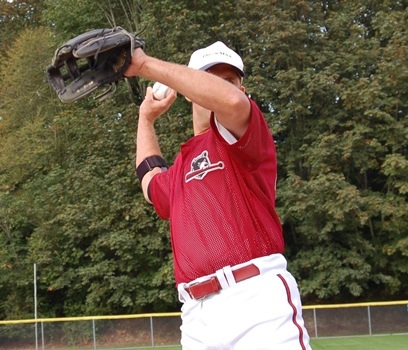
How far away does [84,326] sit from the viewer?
1692cm

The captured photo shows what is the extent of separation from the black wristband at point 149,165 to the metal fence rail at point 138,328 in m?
13.6

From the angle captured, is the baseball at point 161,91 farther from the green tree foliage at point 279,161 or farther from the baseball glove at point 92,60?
the green tree foliage at point 279,161

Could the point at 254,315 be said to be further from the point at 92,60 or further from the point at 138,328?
the point at 138,328

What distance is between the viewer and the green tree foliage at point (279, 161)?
21500mm

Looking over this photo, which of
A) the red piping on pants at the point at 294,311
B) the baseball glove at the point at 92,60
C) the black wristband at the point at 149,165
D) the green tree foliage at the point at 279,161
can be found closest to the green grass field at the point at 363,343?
the green tree foliage at the point at 279,161

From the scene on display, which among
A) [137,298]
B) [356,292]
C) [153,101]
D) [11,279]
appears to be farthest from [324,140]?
[153,101]

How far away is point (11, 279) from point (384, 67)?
14.7 metres

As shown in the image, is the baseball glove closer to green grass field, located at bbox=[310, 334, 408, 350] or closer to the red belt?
the red belt

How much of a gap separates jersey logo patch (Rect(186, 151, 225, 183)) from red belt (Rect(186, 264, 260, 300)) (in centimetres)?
45

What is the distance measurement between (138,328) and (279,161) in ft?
29.8

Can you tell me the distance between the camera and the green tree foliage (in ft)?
70.5

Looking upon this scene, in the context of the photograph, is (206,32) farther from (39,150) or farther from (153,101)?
(153,101)

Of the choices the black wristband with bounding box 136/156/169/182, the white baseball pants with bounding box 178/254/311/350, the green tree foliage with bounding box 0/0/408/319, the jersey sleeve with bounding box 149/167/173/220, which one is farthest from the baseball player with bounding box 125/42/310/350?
the green tree foliage with bounding box 0/0/408/319

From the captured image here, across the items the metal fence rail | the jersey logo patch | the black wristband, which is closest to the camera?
the jersey logo patch
